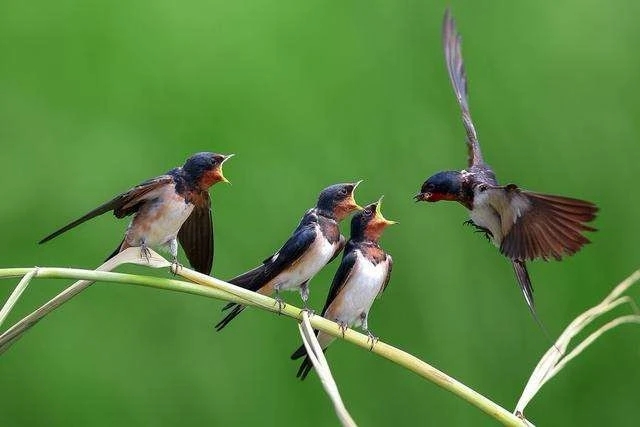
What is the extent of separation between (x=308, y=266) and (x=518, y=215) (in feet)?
0.98

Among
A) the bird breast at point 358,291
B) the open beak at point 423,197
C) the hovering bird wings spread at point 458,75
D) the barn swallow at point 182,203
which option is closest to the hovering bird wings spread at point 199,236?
the barn swallow at point 182,203

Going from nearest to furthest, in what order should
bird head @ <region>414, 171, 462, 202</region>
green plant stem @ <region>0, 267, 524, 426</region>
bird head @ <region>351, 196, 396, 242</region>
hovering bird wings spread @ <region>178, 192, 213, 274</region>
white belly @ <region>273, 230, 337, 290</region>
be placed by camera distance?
green plant stem @ <region>0, 267, 524, 426</region> < hovering bird wings spread @ <region>178, 192, 213, 274</region> < bird head @ <region>414, 171, 462, 202</region> < white belly @ <region>273, 230, 337, 290</region> < bird head @ <region>351, 196, 396, 242</region>

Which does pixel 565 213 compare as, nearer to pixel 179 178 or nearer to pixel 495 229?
pixel 495 229

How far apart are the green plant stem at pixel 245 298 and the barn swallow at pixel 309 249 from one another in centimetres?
32

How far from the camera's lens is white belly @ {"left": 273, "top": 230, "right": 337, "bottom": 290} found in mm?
1176

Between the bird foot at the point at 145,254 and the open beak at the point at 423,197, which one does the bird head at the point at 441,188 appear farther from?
the bird foot at the point at 145,254

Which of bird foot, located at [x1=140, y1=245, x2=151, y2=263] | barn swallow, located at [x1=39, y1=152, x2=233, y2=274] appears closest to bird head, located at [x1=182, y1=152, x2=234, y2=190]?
barn swallow, located at [x1=39, y1=152, x2=233, y2=274]

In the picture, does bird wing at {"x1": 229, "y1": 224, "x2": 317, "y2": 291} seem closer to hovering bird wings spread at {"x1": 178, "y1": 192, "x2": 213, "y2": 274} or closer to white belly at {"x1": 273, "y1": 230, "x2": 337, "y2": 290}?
white belly at {"x1": 273, "y1": 230, "x2": 337, "y2": 290}

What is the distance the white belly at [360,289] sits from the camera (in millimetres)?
1385

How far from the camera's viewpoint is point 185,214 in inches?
41.8

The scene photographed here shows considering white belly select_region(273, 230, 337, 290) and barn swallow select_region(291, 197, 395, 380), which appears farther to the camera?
barn swallow select_region(291, 197, 395, 380)

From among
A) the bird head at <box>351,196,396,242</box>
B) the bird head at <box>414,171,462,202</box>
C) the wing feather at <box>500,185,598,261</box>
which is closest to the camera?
the wing feather at <box>500,185,598,261</box>

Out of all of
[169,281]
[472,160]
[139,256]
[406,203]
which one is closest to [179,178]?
[139,256]

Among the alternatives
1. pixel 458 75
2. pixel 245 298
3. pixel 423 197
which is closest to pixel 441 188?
pixel 423 197
